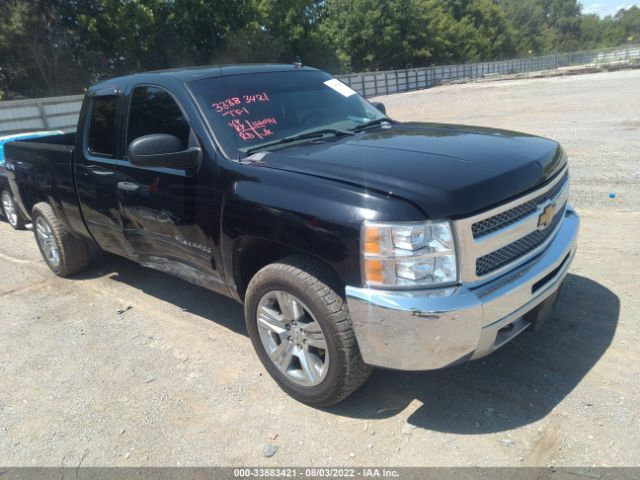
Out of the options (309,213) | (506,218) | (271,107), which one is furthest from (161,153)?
(506,218)

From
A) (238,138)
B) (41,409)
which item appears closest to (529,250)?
(238,138)

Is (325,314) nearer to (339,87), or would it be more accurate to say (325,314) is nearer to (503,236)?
(503,236)

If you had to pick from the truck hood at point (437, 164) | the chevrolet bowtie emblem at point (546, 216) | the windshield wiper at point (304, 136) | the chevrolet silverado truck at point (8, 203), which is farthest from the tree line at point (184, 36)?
the chevrolet bowtie emblem at point (546, 216)

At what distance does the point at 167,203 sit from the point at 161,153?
1.48ft

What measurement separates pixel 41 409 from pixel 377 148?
2689 millimetres

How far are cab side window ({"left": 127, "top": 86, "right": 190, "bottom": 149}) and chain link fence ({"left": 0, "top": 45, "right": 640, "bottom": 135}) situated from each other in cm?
1776

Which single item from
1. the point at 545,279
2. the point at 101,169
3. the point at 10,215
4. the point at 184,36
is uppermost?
the point at 184,36

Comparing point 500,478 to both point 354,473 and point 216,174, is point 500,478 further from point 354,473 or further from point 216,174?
point 216,174

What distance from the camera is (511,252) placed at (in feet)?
9.15

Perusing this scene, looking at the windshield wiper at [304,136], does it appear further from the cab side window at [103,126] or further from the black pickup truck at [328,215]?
the cab side window at [103,126]

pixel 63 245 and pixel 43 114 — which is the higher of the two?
pixel 43 114

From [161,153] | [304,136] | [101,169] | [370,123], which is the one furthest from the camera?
[101,169]

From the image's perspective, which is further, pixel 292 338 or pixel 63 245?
pixel 63 245

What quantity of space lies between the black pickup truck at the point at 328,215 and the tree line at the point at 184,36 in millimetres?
30365
